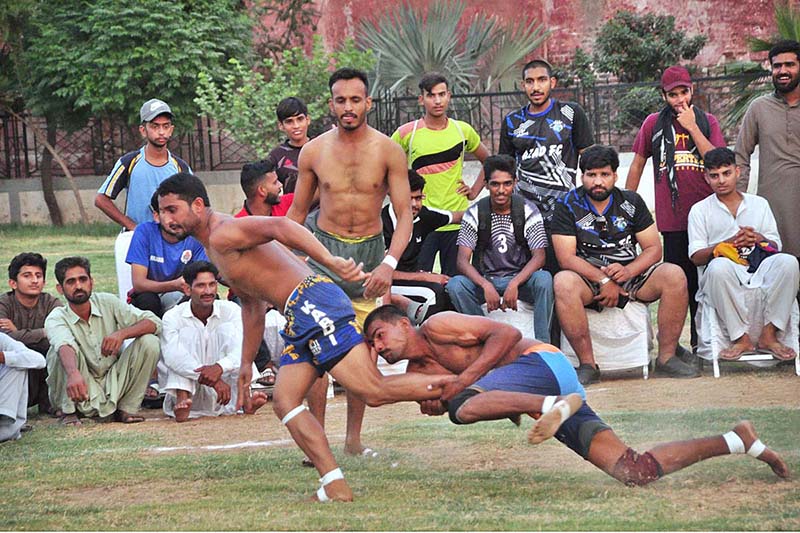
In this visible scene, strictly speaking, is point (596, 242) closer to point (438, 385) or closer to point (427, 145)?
point (427, 145)

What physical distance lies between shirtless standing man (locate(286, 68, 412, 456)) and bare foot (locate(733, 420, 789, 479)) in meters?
2.44

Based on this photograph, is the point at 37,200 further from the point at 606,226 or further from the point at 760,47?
the point at 606,226

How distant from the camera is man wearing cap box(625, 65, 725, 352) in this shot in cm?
1029

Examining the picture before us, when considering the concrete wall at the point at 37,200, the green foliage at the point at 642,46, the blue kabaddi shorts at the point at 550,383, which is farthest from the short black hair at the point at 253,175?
the concrete wall at the point at 37,200

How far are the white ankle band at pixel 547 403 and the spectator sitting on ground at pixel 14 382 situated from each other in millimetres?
4448

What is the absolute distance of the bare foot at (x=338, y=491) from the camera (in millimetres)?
6238

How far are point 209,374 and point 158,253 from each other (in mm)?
1294

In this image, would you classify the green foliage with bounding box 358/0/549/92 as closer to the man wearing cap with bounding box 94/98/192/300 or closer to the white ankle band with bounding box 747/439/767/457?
the man wearing cap with bounding box 94/98/192/300

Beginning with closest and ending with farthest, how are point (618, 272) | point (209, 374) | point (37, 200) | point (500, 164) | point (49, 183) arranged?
point (209, 374)
point (618, 272)
point (500, 164)
point (49, 183)
point (37, 200)

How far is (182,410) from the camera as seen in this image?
9.39 meters

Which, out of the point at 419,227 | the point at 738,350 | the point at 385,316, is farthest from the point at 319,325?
the point at 738,350

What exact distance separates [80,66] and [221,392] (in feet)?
52.5

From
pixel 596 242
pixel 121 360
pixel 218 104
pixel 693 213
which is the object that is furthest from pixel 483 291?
pixel 218 104

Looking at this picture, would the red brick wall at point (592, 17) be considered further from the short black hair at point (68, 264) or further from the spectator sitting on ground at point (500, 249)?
the short black hair at point (68, 264)
